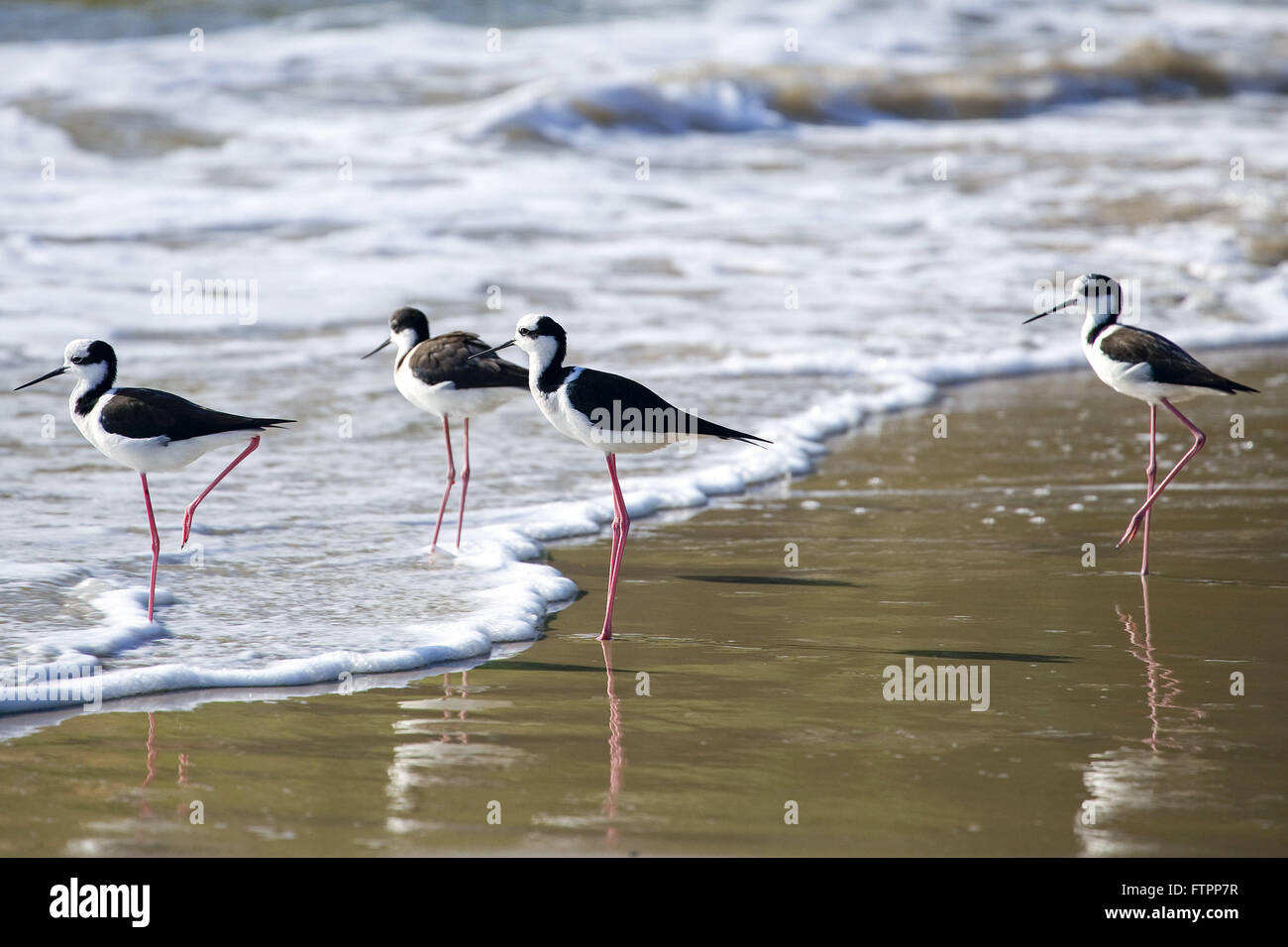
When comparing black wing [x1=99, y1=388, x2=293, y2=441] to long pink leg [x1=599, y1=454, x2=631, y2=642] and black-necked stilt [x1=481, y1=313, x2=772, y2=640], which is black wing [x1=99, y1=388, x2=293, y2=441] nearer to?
black-necked stilt [x1=481, y1=313, x2=772, y2=640]

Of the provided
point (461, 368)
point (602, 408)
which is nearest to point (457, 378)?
point (461, 368)

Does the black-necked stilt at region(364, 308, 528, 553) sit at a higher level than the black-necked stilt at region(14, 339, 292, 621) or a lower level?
higher

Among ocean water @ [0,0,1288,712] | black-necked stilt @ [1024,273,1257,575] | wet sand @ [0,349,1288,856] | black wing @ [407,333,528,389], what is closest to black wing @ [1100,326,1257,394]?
black-necked stilt @ [1024,273,1257,575]

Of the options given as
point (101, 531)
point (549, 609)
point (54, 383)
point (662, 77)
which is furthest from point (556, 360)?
point (662, 77)

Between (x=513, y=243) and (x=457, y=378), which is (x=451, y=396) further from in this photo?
(x=513, y=243)

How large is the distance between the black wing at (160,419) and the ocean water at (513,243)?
28.0 inches

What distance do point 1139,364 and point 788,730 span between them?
140 inches

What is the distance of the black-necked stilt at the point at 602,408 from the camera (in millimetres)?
6109

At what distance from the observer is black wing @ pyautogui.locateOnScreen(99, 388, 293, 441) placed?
20.6ft

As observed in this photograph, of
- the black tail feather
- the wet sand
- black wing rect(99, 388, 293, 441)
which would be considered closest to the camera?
the wet sand

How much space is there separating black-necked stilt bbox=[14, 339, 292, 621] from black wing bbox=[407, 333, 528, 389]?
52.9 inches

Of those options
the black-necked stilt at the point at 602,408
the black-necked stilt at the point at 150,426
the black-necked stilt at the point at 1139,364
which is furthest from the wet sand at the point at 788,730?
the black-necked stilt at the point at 150,426

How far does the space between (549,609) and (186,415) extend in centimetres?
171
